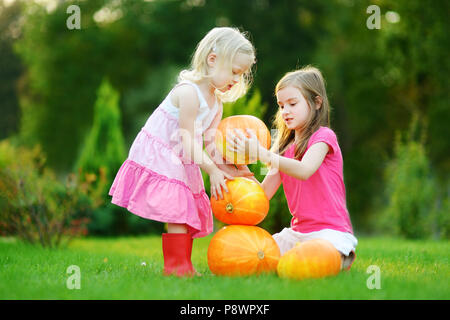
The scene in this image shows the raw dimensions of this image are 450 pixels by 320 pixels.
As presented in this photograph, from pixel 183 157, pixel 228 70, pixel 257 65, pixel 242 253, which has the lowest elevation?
pixel 242 253

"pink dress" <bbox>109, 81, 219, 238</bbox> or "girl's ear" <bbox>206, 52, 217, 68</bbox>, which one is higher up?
"girl's ear" <bbox>206, 52, 217, 68</bbox>

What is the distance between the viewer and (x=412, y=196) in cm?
898

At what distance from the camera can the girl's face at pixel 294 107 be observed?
416 centimetres

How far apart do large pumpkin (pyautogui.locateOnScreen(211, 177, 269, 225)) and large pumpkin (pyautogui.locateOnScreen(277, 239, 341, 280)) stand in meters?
0.48

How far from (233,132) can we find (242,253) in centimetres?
91

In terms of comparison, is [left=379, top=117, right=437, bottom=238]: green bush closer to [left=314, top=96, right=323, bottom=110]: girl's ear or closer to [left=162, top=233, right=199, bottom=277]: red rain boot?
[left=314, top=96, right=323, bottom=110]: girl's ear

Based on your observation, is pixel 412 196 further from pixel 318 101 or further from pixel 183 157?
pixel 183 157

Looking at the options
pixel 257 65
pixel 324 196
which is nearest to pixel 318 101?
pixel 324 196

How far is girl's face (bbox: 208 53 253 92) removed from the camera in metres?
3.98

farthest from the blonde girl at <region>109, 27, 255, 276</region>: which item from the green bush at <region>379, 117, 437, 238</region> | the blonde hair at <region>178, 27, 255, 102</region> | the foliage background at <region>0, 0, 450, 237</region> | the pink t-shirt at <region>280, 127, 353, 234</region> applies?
the foliage background at <region>0, 0, 450, 237</region>

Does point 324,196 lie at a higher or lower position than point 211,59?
lower

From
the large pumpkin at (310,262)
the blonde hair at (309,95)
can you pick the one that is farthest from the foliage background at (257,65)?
the large pumpkin at (310,262)

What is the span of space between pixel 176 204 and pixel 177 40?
20527 millimetres
